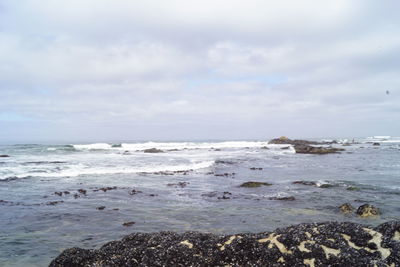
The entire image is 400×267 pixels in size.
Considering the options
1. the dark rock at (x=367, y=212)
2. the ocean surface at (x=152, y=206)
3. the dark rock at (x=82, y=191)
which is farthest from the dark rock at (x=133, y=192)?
the dark rock at (x=367, y=212)

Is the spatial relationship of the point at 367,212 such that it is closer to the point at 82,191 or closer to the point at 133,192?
the point at 133,192

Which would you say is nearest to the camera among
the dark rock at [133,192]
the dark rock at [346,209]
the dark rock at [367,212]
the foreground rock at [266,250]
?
the foreground rock at [266,250]

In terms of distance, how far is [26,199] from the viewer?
550 inches

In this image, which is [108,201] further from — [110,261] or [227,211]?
[110,261]

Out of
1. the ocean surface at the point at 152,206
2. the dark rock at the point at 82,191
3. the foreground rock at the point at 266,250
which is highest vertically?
the foreground rock at the point at 266,250

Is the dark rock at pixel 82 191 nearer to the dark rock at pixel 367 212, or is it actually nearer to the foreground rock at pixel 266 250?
the foreground rock at pixel 266 250

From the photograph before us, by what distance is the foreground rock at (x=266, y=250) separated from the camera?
15.3 ft

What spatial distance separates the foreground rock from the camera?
466cm

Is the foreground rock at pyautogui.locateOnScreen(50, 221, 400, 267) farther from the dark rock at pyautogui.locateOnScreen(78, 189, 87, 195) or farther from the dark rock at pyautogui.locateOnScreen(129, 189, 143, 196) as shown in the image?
the dark rock at pyautogui.locateOnScreen(78, 189, 87, 195)

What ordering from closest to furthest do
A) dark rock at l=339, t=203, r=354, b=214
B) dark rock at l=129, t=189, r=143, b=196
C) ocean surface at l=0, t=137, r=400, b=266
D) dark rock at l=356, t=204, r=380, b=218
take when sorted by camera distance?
ocean surface at l=0, t=137, r=400, b=266, dark rock at l=356, t=204, r=380, b=218, dark rock at l=339, t=203, r=354, b=214, dark rock at l=129, t=189, r=143, b=196

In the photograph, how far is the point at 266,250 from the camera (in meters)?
4.92

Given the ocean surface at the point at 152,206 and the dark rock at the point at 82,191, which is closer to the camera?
the ocean surface at the point at 152,206

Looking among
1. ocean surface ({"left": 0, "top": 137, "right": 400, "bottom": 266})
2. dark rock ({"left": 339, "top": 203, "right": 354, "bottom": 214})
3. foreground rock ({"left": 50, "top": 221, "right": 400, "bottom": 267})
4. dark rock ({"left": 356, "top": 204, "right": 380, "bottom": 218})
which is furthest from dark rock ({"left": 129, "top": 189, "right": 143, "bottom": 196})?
dark rock ({"left": 356, "top": 204, "right": 380, "bottom": 218})

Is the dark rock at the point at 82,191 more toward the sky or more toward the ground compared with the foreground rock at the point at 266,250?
more toward the ground
